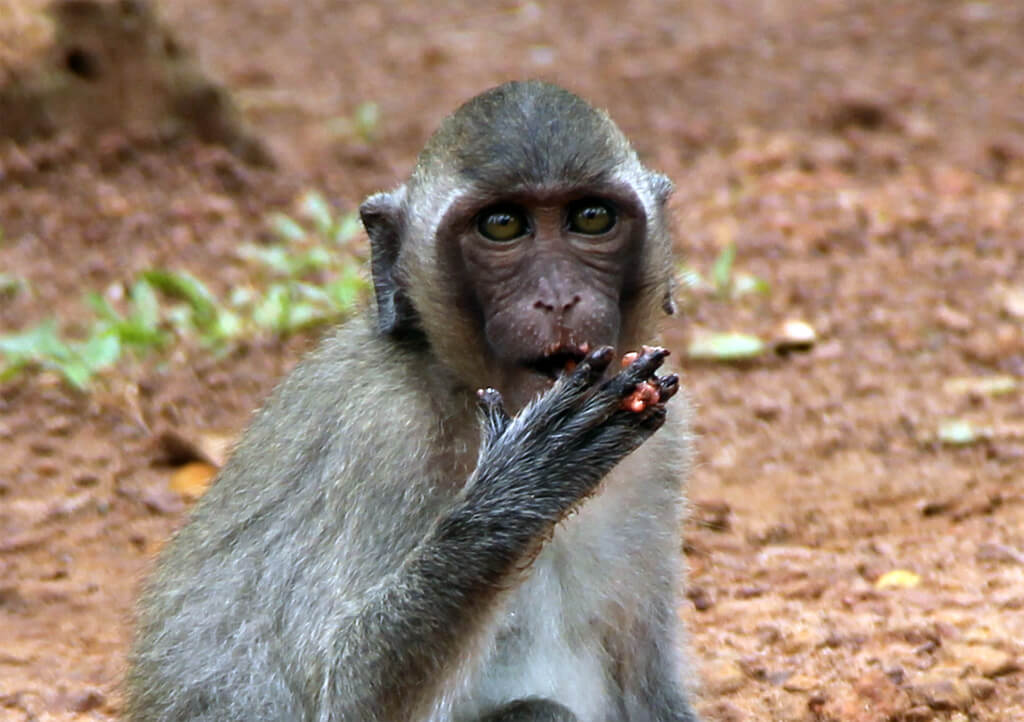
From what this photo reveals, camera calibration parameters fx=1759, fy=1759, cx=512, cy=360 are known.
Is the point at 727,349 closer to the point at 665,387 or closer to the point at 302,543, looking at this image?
the point at 302,543

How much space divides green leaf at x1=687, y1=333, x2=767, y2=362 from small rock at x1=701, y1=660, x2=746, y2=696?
2.90 meters

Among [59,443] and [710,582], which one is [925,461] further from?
[59,443]

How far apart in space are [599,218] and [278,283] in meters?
4.74

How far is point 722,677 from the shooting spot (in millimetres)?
5895

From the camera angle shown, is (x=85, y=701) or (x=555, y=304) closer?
(x=555, y=304)

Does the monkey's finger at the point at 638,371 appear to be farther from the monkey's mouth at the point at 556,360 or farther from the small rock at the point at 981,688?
the small rock at the point at 981,688

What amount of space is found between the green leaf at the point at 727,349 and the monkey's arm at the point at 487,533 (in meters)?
4.28

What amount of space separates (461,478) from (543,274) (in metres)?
0.67

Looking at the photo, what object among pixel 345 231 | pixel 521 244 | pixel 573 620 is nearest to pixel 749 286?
pixel 345 231

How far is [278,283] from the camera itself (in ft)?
30.3

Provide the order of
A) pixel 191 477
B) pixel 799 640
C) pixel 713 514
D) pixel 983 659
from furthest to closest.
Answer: pixel 191 477 < pixel 713 514 < pixel 799 640 < pixel 983 659

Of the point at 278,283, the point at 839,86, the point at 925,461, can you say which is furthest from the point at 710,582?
the point at 839,86

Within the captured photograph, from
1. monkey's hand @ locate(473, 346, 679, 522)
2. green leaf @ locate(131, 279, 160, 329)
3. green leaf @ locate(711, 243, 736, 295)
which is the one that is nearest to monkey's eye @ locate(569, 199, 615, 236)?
monkey's hand @ locate(473, 346, 679, 522)

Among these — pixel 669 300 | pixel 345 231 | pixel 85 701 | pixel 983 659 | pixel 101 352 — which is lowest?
pixel 345 231
